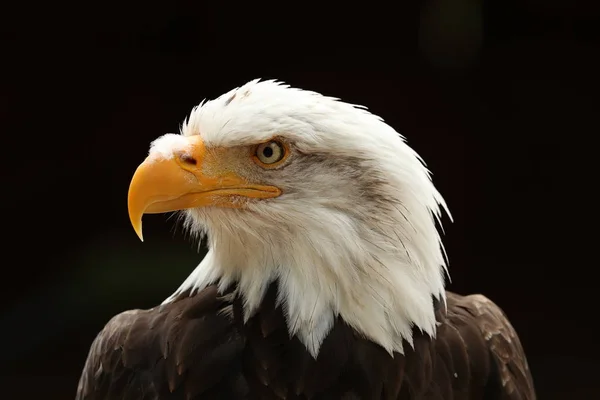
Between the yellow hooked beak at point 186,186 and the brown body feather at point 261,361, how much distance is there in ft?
0.96

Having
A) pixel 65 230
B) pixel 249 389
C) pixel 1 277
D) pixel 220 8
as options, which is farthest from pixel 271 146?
pixel 1 277

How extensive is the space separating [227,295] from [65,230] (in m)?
4.04

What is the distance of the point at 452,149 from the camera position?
6043mm

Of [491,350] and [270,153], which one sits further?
[491,350]

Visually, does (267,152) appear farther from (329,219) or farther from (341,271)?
(341,271)

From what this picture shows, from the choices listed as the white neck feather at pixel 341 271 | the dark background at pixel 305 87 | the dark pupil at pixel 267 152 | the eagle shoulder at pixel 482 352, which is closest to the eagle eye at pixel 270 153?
the dark pupil at pixel 267 152

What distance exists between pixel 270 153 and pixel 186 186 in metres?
0.25

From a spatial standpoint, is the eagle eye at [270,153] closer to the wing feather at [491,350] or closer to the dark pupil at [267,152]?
the dark pupil at [267,152]

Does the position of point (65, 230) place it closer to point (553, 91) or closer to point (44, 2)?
point (44, 2)

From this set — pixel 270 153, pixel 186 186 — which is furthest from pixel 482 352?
pixel 186 186

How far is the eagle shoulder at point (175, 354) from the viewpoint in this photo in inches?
96.1

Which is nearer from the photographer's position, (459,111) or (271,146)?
(271,146)

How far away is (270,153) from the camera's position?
2420 mm

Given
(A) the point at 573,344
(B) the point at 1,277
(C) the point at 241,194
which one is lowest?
(A) the point at 573,344
